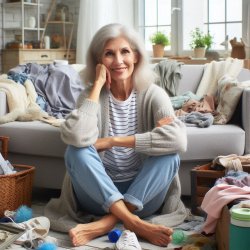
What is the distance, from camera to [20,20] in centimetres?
584

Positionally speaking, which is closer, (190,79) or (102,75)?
(102,75)

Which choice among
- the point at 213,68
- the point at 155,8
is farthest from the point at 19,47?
the point at 213,68

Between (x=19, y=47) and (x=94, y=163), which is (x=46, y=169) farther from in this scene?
(x=19, y=47)

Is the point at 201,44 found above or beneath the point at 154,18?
beneath

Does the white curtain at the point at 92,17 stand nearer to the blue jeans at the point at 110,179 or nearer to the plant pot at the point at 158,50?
the plant pot at the point at 158,50

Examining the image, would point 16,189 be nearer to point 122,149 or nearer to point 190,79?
point 122,149

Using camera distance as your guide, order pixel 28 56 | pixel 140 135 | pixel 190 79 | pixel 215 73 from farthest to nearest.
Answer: pixel 28 56
pixel 190 79
pixel 215 73
pixel 140 135

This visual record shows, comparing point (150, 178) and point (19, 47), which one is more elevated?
point (19, 47)

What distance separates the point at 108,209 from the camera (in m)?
2.32

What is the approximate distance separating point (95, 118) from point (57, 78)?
1.30 metres

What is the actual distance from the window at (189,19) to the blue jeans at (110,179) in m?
2.77

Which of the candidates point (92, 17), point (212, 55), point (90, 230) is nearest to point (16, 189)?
point (90, 230)

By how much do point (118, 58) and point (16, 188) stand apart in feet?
2.81

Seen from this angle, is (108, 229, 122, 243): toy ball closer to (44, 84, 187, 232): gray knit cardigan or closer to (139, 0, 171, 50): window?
(44, 84, 187, 232): gray knit cardigan
